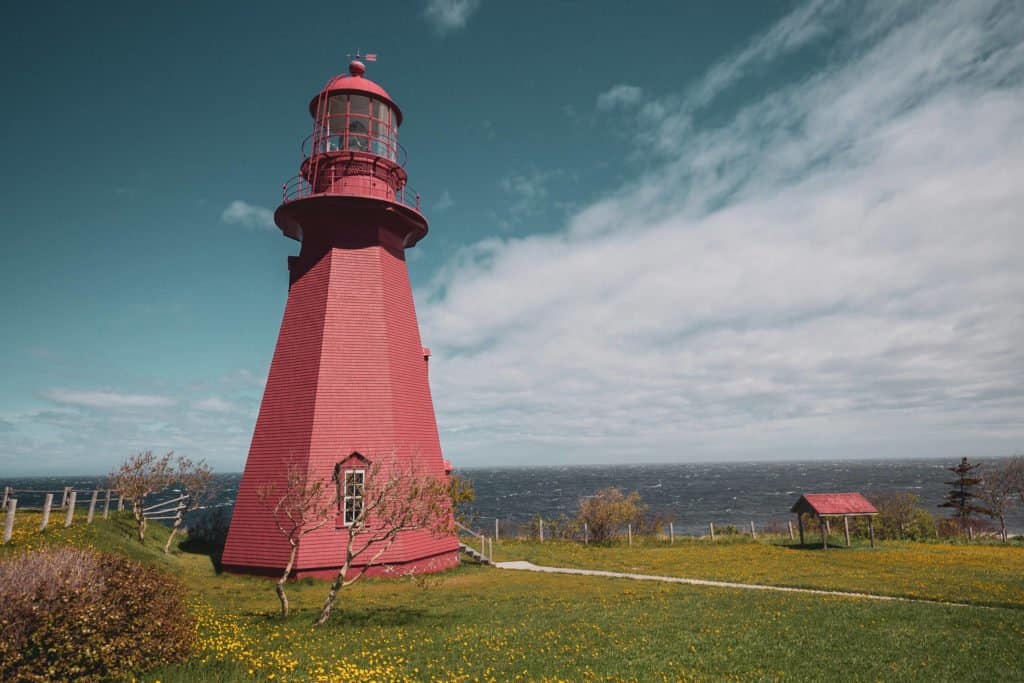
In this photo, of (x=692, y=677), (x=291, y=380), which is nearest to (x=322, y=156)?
(x=291, y=380)

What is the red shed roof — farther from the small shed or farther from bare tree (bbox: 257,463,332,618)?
bare tree (bbox: 257,463,332,618)

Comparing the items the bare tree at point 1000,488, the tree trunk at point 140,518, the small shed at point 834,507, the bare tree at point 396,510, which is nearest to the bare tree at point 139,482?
the tree trunk at point 140,518

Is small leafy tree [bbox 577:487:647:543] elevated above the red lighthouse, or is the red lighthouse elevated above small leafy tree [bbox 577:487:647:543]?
the red lighthouse

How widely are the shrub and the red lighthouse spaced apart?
29.9 ft

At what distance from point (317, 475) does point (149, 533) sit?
11109 millimetres

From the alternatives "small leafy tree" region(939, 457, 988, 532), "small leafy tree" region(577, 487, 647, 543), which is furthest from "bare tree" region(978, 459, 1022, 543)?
"small leafy tree" region(577, 487, 647, 543)

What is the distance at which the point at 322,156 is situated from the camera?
21.3 m

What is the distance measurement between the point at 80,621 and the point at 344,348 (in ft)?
42.2

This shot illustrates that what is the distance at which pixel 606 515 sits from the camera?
109ft

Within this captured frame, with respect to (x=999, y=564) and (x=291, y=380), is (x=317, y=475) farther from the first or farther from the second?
(x=999, y=564)

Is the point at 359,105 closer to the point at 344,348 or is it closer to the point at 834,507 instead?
the point at 344,348

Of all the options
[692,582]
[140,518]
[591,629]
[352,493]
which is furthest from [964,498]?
[140,518]

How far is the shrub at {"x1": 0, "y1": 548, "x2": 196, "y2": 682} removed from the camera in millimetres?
7438

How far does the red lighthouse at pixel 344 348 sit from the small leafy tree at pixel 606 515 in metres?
13.2
